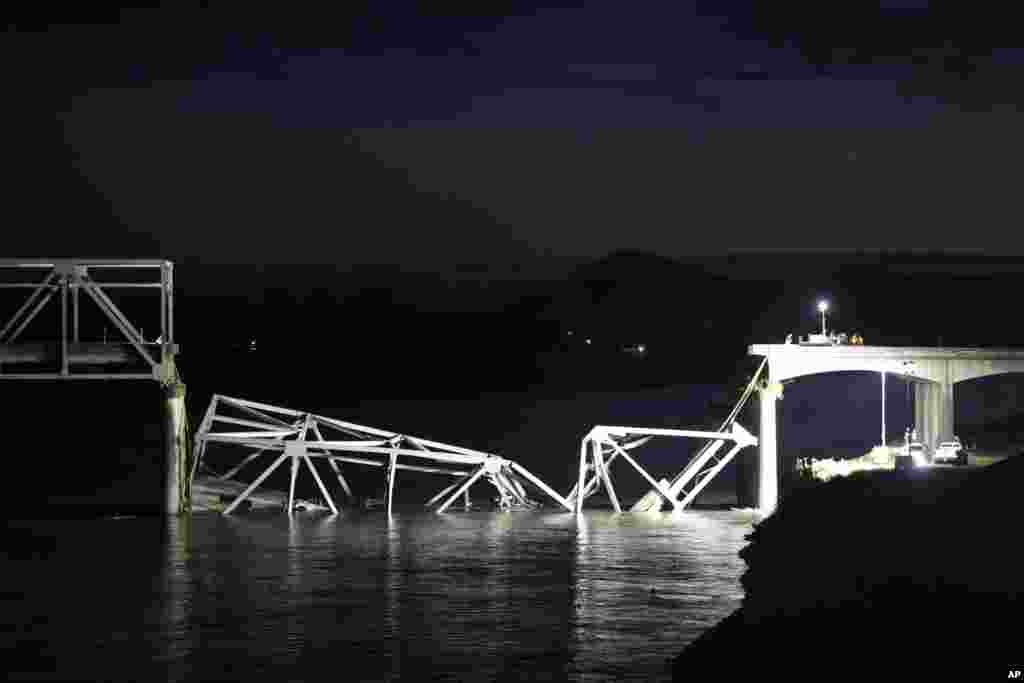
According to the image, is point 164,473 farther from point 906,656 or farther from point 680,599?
point 906,656

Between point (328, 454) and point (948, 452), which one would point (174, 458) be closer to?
point (328, 454)

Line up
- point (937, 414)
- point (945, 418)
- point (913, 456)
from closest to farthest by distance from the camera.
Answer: point (913, 456)
point (945, 418)
point (937, 414)

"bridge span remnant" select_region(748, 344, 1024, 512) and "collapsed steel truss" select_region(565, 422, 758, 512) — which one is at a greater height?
"bridge span remnant" select_region(748, 344, 1024, 512)

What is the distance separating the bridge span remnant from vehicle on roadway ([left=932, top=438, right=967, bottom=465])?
0.55m

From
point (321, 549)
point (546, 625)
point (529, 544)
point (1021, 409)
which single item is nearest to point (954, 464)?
point (529, 544)

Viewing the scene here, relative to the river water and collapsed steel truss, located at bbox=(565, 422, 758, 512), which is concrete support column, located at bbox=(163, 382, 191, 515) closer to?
the river water

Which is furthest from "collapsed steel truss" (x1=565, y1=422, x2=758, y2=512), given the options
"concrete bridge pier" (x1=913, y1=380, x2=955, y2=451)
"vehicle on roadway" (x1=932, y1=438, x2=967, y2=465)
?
"concrete bridge pier" (x1=913, y1=380, x2=955, y2=451)

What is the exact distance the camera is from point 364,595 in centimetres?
4928

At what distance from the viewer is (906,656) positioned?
102 feet

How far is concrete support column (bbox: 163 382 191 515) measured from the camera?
70438 millimetres

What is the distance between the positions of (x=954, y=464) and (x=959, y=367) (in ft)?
19.0

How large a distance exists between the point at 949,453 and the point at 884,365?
5.15m

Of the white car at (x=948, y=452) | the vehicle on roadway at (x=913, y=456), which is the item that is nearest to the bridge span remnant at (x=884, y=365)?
the white car at (x=948, y=452)

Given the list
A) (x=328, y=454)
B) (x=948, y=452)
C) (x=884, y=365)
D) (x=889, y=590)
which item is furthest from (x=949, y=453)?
(x=889, y=590)
